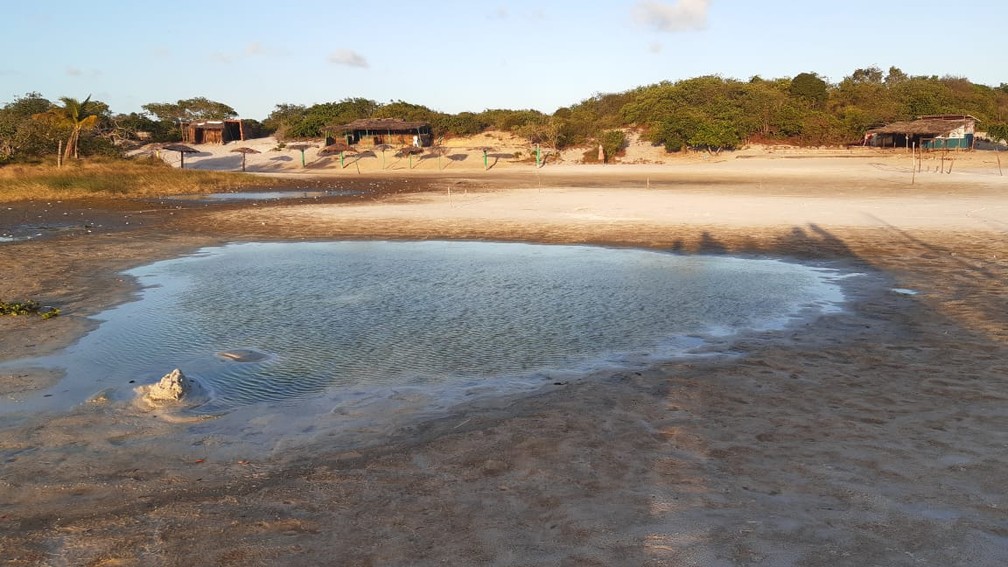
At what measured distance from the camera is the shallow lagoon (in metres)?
8.23

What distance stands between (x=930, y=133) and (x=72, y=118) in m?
56.5

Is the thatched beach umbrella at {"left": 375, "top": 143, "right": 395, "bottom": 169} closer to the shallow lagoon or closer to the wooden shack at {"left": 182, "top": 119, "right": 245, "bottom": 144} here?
the wooden shack at {"left": 182, "top": 119, "right": 245, "bottom": 144}

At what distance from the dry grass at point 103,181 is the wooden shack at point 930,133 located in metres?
46.0

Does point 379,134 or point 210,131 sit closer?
point 379,134

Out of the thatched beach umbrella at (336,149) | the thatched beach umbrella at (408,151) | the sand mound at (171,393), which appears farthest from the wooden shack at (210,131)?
the sand mound at (171,393)

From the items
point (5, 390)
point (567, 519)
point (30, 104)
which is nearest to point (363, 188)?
point (5, 390)

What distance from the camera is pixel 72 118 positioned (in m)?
42.8

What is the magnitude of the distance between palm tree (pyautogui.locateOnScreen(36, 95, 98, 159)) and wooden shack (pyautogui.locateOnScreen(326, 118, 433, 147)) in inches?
1129

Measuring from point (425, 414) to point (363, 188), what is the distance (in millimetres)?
33920

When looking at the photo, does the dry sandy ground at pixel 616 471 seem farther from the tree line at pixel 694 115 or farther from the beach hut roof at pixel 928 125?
the beach hut roof at pixel 928 125

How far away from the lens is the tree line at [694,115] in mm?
57969

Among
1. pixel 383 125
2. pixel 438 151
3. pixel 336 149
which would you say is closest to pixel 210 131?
pixel 336 149

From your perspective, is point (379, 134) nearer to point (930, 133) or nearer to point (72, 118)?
point (72, 118)

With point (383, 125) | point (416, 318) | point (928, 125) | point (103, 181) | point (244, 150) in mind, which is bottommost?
point (416, 318)
